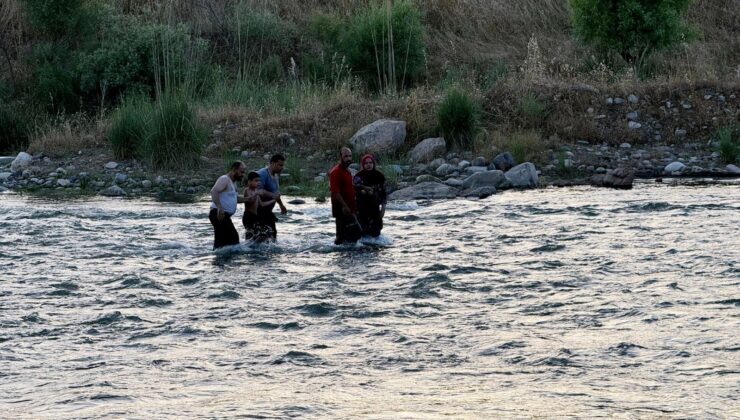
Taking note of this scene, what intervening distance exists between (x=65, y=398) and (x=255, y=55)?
938 inches

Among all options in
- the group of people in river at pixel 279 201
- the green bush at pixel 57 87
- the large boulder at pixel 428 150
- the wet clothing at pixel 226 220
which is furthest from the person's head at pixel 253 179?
the green bush at pixel 57 87

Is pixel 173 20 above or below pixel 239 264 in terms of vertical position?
above

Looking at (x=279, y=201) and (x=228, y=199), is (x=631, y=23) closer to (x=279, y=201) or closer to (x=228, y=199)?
(x=279, y=201)

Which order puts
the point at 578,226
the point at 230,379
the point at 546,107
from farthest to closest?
1. the point at 546,107
2. the point at 578,226
3. the point at 230,379

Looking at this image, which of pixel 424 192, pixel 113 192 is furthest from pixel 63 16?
pixel 424 192

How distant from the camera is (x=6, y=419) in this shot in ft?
24.9

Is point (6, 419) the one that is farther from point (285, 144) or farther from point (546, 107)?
point (546, 107)

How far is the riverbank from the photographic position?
2002 centimetres

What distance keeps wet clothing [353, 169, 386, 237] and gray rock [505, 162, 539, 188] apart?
18.6 feet

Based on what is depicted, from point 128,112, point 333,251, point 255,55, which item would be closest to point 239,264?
point 333,251

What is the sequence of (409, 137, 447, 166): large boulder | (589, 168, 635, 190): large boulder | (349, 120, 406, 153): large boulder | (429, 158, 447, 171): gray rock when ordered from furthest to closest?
(349, 120, 406, 153): large boulder → (409, 137, 447, 166): large boulder → (429, 158, 447, 171): gray rock → (589, 168, 635, 190): large boulder

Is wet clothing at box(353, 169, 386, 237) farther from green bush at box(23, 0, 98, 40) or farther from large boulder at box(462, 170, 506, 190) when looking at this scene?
green bush at box(23, 0, 98, 40)

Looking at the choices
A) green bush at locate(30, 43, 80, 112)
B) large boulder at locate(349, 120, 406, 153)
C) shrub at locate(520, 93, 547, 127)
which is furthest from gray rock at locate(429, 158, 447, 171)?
green bush at locate(30, 43, 80, 112)

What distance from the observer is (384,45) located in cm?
2733
